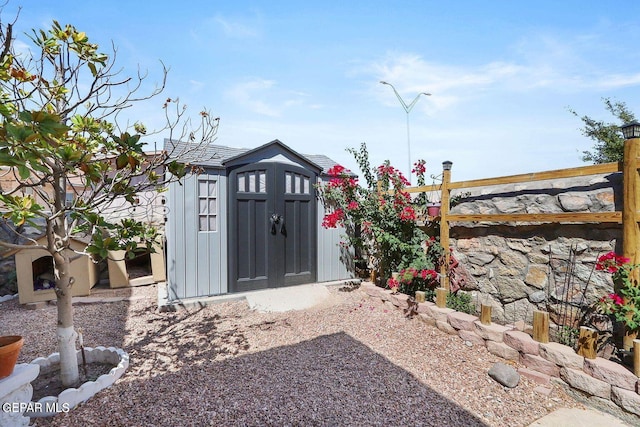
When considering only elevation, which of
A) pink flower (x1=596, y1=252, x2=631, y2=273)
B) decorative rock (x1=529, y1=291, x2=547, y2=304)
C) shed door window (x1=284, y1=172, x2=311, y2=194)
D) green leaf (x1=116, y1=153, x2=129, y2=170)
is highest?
shed door window (x1=284, y1=172, x2=311, y2=194)

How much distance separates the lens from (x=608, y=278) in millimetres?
2574

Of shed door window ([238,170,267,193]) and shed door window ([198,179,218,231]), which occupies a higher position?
shed door window ([238,170,267,193])

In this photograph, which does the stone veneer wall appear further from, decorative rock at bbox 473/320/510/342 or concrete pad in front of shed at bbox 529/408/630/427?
concrete pad in front of shed at bbox 529/408/630/427

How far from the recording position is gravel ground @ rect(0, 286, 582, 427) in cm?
200

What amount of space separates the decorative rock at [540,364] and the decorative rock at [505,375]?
0.54 ft

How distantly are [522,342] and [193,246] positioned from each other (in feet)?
Answer: 12.8

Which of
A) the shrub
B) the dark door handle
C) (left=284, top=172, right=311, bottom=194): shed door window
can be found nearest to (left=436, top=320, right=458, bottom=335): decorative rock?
the shrub

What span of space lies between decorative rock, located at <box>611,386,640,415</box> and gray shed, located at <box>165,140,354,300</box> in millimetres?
3609

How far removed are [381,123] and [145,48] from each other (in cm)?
448

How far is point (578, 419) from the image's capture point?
2.08 m

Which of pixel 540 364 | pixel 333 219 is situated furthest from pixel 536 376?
pixel 333 219

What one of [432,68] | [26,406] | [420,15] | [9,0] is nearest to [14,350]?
[26,406]

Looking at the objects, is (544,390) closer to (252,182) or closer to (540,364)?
(540,364)

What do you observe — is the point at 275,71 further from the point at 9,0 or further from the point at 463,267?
the point at 463,267
